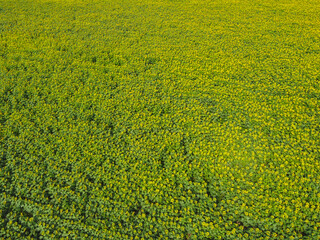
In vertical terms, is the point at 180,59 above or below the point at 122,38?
below

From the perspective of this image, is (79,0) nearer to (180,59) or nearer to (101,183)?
(180,59)

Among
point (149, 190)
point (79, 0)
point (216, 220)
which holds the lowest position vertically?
point (216, 220)

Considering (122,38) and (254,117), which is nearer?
(254,117)

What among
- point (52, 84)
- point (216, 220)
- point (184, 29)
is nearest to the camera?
point (216, 220)

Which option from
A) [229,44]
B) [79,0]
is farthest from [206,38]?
[79,0]

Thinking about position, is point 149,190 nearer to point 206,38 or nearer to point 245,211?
point 245,211

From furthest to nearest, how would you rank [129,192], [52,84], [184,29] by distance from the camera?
1. [184,29]
2. [52,84]
3. [129,192]
